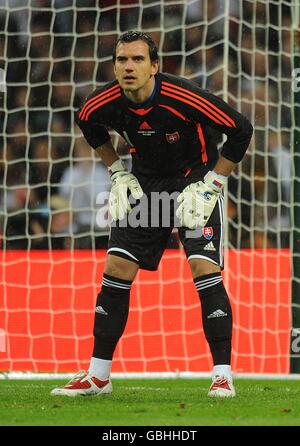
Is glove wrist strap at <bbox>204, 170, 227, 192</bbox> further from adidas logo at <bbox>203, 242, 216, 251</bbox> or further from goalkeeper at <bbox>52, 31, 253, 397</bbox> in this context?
adidas logo at <bbox>203, 242, 216, 251</bbox>

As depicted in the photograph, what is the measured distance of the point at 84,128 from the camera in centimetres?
554

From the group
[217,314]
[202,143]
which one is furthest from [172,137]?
[217,314]

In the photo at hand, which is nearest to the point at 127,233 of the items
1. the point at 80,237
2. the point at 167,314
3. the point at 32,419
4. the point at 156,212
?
the point at 156,212

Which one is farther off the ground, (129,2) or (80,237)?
(129,2)

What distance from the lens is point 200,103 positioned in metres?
5.21

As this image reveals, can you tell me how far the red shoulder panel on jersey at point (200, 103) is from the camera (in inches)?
205

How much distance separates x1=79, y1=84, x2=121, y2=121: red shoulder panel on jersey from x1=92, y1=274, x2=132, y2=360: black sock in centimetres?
76

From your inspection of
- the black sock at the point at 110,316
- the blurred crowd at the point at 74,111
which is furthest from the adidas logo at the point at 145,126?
the blurred crowd at the point at 74,111

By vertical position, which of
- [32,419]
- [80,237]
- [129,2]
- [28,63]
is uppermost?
[129,2]

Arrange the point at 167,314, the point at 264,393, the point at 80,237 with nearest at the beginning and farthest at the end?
1. the point at 264,393
2. the point at 167,314
3. the point at 80,237

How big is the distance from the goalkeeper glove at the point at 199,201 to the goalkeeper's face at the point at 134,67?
1.57ft

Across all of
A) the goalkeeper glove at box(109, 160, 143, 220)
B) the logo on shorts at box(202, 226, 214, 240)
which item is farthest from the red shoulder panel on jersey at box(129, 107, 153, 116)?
the logo on shorts at box(202, 226, 214, 240)

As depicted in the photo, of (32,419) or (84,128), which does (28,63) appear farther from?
(32,419)

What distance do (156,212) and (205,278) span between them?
37cm
